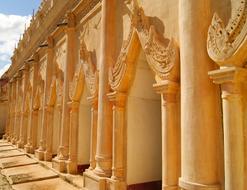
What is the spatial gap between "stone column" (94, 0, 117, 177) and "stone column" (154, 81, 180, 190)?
2363mm

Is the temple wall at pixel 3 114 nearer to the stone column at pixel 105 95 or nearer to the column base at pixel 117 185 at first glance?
the stone column at pixel 105 95

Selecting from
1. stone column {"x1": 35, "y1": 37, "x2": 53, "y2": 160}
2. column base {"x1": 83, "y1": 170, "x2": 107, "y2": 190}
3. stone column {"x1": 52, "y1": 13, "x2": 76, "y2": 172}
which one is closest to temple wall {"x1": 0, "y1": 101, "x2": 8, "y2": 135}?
stone column {"x1": 35, "y1": 37, "x2": 53, "y2": 160}

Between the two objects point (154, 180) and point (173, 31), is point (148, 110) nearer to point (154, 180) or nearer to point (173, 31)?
point (154, 180)

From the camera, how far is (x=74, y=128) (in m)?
9.64

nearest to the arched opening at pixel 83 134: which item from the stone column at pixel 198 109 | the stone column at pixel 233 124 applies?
the stone column at pixel 198 109

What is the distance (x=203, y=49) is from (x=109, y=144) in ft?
12.4

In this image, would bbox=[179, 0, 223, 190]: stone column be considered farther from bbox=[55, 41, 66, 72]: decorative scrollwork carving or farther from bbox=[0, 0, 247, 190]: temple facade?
bbox=[55, 41, 66, 72]: decorative scrollwork carving

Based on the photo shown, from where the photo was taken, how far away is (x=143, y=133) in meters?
6.75

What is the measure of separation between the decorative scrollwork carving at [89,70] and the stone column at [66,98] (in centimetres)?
121

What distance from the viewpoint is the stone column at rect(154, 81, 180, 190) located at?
4.92m

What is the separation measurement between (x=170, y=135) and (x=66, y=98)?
598 cm

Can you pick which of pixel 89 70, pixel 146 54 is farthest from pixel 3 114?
pixel 146 54

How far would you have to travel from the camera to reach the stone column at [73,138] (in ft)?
30.8

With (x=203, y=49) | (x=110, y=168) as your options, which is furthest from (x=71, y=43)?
(x=203, y=49)
